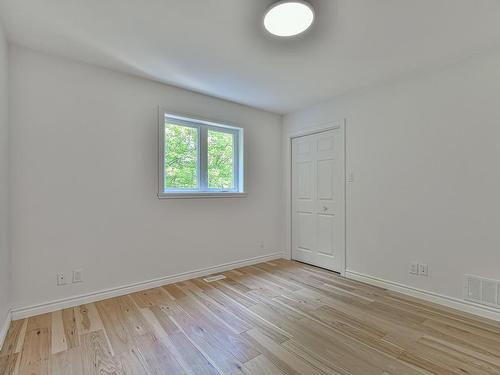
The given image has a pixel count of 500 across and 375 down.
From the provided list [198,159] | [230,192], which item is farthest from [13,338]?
[230,192]

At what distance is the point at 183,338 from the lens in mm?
1905

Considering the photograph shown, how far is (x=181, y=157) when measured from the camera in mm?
3184

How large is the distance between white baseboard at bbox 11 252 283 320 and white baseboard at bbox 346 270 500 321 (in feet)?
5.24

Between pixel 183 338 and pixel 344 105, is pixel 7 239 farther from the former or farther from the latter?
pixel 344 105

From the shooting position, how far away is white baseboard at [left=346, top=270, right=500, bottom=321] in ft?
7.19

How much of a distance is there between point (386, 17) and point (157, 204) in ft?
8.98

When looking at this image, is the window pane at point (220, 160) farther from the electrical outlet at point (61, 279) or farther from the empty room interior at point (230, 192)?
the electrical outlet at point (61, 279)

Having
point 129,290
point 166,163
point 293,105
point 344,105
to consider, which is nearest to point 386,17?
point 344,105

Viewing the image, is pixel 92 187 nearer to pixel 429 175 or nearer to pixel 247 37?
pixel 247 37

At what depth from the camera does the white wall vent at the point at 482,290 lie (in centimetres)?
216

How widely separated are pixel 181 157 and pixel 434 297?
3.16 m

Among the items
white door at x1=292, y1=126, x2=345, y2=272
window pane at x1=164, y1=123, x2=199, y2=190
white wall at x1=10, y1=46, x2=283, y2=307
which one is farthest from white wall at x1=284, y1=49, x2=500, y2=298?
window pane at x1=164, y1=123, x2=199, y2=190

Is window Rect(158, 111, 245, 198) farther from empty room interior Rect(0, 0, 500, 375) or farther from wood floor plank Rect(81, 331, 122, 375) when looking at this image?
wood floor plank Rect(81, 331, 122, 375)

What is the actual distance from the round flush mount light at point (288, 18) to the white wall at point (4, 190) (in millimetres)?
2041
